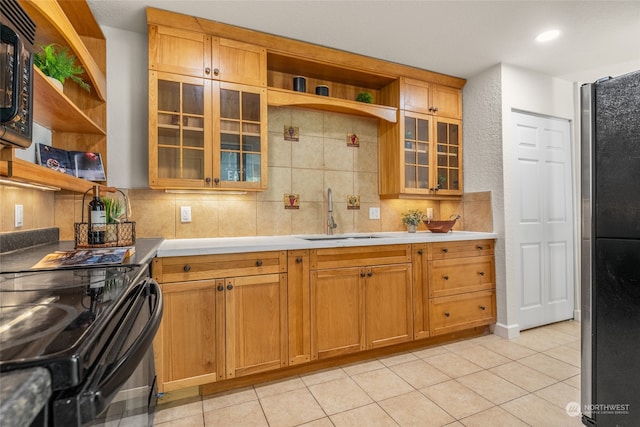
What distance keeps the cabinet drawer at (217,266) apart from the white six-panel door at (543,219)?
2247mm

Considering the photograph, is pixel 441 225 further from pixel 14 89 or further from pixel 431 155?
pixel 14 89

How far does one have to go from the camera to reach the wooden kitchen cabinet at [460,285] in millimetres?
2547

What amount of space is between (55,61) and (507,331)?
364cm

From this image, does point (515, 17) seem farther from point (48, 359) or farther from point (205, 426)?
point (205, 426)

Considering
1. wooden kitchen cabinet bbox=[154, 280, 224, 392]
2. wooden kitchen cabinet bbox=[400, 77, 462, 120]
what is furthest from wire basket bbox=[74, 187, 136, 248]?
wooden kitchen cabinet bbox=[400, 77, 462, 120]

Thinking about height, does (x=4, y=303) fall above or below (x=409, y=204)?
below

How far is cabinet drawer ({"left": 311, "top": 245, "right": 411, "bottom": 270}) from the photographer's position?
2.15 meters

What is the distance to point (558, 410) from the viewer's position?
1.74 m

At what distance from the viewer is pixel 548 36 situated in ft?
7.84

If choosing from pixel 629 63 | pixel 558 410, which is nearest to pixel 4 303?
pixel 558 410

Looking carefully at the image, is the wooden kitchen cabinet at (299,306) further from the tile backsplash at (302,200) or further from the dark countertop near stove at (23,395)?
the dark countertop near stove at (23,395)

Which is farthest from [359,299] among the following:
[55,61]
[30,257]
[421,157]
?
[55,61]

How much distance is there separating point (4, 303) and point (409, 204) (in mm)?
3021

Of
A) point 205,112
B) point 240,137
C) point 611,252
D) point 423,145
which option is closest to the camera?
point 611,252
